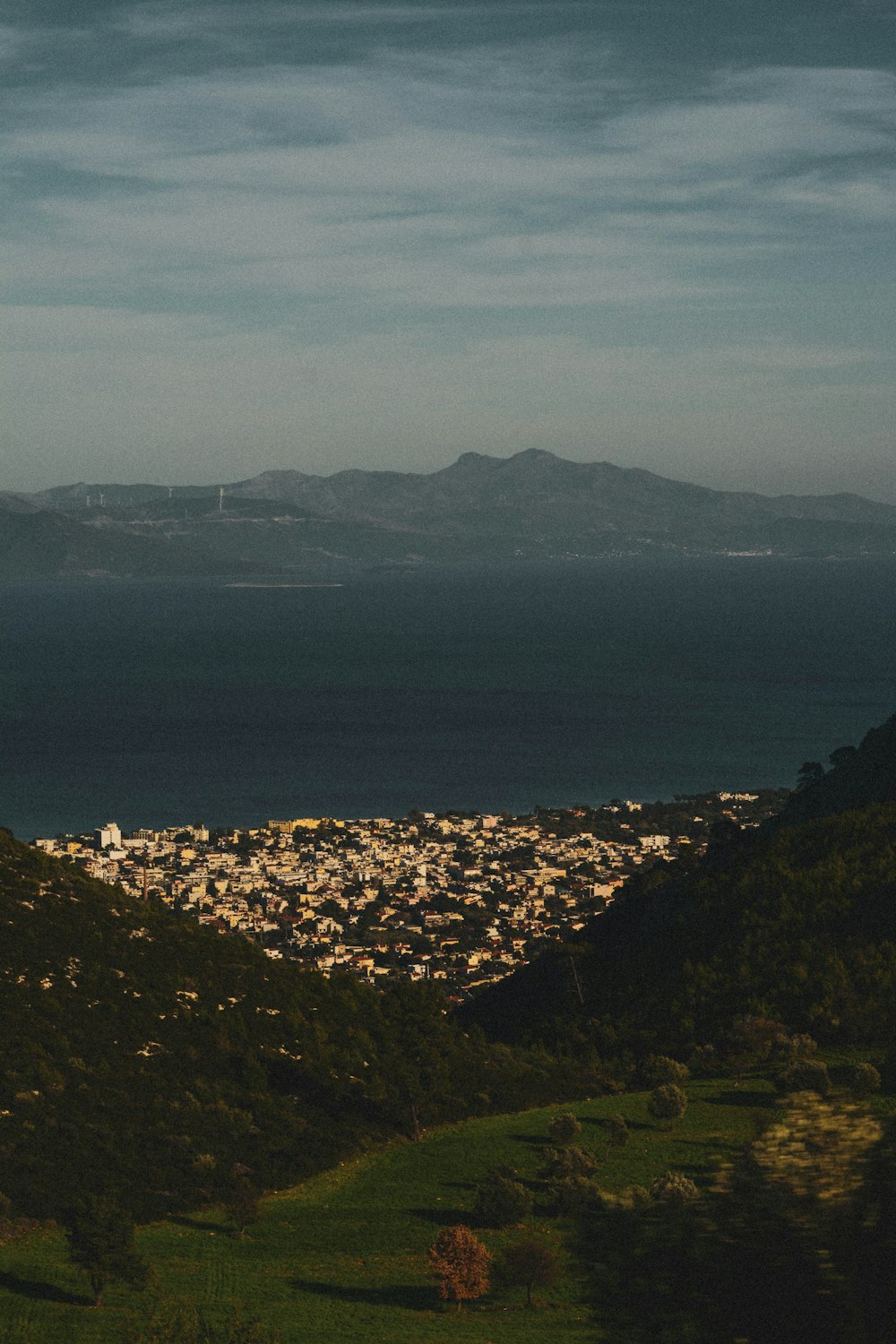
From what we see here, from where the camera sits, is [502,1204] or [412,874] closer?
[502,1204]

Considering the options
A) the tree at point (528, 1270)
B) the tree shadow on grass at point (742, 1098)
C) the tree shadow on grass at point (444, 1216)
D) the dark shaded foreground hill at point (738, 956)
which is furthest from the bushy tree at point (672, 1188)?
the dark shaded foreground hill at point (738, 956)

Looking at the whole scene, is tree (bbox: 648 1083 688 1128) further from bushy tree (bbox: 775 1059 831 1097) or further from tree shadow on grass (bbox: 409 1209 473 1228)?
tree shadow on grass (bbox: 409 1209 473 1228)

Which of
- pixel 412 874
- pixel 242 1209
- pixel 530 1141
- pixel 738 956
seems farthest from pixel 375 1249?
pixel 412 874

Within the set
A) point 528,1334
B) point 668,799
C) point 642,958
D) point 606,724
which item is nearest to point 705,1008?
point 642,958

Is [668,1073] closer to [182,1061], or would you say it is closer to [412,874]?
[182,1061]

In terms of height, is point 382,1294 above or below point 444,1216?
above

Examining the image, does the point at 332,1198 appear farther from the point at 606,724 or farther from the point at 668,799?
the point at 606,724

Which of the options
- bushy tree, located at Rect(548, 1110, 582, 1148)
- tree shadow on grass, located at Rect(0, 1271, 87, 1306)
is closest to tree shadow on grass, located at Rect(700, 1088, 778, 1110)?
bushy tree, located at Rect(548, 1110, 582, 1148)
